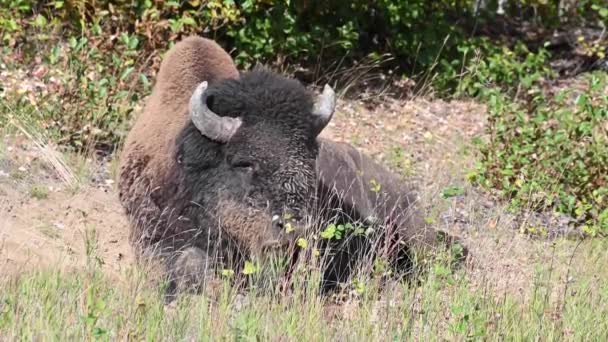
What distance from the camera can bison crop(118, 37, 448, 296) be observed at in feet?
23.8

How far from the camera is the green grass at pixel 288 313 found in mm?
5633

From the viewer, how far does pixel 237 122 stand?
746cm

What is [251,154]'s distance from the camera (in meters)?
7.35

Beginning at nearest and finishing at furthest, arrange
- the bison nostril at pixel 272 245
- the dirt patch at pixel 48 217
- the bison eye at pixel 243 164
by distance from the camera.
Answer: the bison nostril at pixel 272 245 → the bison eye at pixel 243 164 → the dirt patch at pixel 48 217

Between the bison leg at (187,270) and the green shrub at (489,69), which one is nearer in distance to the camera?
the bison leg at (187,270)

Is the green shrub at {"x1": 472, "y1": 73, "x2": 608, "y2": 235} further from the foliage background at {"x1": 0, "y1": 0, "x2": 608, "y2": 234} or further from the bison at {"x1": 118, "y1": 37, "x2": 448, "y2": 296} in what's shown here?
the bison at {"x1": 118, "y1": 37, "x2": 448, "y2": 296}

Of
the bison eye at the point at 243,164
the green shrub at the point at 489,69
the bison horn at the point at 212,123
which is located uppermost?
the bison horn at the point at 212,123

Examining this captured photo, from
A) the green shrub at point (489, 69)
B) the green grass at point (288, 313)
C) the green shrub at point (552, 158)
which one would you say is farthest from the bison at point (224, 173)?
the green shrub at point (489, 69)

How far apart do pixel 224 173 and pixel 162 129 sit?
0.96m

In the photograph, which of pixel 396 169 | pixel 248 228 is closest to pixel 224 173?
pixel 248 228

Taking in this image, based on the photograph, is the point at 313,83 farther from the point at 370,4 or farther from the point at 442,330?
the point at 442,330

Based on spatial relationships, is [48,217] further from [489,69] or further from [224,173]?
[489,69]

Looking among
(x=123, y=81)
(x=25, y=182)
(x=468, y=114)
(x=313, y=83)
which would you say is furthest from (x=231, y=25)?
(x=25, y=182)

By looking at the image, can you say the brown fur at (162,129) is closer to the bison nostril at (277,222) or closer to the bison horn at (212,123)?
the bison horn at (212,123)
